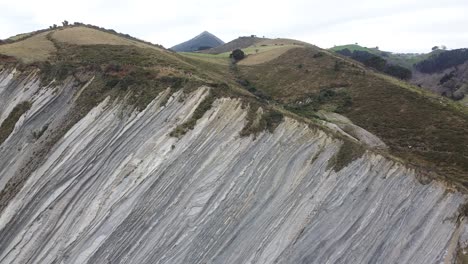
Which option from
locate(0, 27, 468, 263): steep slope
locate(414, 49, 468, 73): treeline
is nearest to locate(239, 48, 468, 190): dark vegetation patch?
locate(0, 27, 468, 263): steep slope

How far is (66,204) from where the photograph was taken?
96.7ft

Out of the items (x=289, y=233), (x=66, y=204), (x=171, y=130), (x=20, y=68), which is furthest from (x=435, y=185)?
(x=20, y=68)

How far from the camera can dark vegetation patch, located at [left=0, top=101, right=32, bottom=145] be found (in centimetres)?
3756

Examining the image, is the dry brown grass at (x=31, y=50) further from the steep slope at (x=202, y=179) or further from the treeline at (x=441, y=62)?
the treeline at (x=441, y=62)

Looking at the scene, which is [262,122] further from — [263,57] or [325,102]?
[263,57]

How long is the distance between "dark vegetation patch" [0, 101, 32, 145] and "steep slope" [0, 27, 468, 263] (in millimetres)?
140

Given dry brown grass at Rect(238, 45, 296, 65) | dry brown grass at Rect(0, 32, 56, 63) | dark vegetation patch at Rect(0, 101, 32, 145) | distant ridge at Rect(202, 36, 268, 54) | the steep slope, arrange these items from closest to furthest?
the steep slope < dark vegetation patch at Rect(0, 101, 32, 145) < dry brown grass at Rect(0, 32, 56, 63) < dry brown grass at Rect(238, 45, 296, 65) < distant ridge at Rect(202, 36, 268, 54)

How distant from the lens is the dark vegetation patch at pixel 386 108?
1366 inches

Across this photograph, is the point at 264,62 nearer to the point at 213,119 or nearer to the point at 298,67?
the point at 298,67

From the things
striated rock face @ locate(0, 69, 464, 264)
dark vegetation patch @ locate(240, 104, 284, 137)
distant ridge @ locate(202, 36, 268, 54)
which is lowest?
striated rock face @ locate(0, 69, 464, 264)

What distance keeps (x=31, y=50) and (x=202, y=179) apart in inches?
1238

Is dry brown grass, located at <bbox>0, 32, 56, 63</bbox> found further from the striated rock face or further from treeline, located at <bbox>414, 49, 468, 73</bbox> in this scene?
treeline, located at <bbox>414, 49, 468, 73</bbox>

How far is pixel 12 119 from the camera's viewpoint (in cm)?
3847

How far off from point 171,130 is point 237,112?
4984 mm
